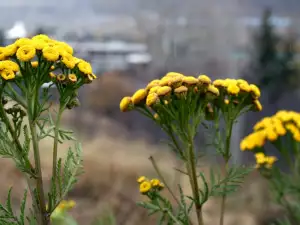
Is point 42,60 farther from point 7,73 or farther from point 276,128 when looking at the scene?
point 276,128

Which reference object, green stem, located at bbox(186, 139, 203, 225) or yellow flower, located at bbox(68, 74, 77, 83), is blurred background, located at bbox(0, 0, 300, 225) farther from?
yellow flower, located at bbox(68, 74, 77, 83)

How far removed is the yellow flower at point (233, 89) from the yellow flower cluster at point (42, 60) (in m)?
0.20

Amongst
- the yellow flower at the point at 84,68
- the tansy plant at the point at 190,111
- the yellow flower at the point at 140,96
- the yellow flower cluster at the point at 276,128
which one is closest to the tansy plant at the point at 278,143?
the yellow flower cluster at the point at 276,128

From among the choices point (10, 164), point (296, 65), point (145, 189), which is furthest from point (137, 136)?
point (145, 189)

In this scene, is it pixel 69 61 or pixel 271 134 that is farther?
pixel 271 134

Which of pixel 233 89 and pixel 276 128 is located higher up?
pixel 233 89

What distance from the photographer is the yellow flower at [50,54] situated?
613mm

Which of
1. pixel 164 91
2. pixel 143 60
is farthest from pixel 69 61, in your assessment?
pixel 143 60

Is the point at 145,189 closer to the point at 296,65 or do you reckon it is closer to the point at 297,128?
the point at 297,128

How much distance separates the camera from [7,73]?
0.60 m

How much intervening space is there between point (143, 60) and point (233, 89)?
1.36 meters

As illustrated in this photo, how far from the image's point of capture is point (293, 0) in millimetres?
2371

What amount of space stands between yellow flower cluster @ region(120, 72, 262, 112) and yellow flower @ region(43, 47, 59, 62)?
13cm

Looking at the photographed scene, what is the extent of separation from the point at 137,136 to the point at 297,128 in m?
1.04
